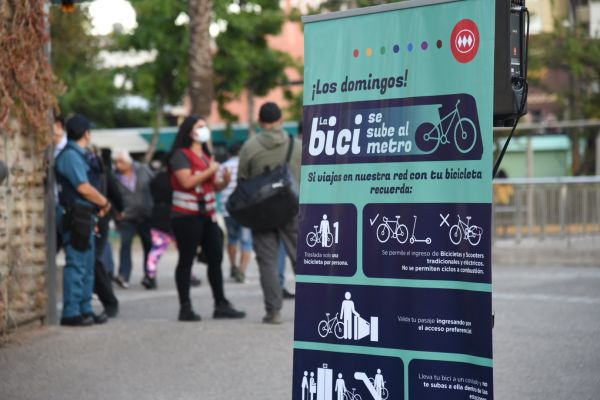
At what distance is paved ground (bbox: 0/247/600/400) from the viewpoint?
6.91 metres

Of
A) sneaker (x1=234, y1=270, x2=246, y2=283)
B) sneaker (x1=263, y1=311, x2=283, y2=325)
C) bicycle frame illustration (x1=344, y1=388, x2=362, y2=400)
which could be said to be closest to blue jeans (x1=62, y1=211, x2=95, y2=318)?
sneaker (x1=263, y1=311, x2=283, y2=325)

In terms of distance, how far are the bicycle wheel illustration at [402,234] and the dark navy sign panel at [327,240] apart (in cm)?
24

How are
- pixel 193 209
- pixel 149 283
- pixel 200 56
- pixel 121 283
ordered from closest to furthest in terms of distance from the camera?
pixel 193 209
pixel 149 283
pixel 121 283
pixel 200 56

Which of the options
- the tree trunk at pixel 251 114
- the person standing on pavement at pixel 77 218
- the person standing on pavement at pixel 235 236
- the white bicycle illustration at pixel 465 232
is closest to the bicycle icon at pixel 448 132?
the white bicycle illustration at pixel 465 232

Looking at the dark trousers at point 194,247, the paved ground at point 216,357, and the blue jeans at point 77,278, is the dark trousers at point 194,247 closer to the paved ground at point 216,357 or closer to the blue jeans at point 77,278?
the paved ground at point 216,357

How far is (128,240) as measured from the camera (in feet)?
48.4

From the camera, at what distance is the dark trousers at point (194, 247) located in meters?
9.91

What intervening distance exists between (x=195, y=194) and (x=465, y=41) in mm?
5723

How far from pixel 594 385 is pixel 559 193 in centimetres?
1020

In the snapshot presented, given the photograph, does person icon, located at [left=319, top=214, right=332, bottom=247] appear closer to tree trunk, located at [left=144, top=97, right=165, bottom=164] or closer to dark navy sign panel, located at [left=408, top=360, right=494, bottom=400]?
dark navy sign panel, located at [left=408, top=360, right=494, bottom=400]

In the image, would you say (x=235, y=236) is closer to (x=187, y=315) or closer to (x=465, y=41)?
(x=187, y=315)

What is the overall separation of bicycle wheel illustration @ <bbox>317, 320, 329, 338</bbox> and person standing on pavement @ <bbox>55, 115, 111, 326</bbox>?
5.12 meters

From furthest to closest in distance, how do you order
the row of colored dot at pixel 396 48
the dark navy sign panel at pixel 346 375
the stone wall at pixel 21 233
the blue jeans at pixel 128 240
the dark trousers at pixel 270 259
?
the blue jeans at pixel 128 240 → the dark trousers at pixel 270 259 → the stone wall at pixel 21 233 → the dark navy sign panel at pixel 346 375 → the row of colored dot at pixel 396 48

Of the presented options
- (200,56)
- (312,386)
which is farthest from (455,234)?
(200,56)
